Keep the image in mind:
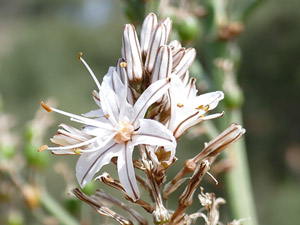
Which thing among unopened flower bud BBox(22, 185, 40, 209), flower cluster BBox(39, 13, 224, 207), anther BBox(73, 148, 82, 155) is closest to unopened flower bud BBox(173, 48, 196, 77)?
flower cluster BBox(39, 13, 224, 207)

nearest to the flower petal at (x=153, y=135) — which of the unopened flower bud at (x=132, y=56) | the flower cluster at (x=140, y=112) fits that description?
the flower cluster at (x=140, y=112)

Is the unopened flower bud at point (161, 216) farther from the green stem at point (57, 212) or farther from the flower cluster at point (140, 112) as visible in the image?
the green stem at point (57, 212)

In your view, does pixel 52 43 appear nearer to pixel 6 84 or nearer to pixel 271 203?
pixel 6 84

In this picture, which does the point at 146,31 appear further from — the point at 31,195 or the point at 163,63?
the point at 31,195

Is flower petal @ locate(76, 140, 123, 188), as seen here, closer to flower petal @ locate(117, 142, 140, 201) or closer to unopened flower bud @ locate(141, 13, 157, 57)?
flower petal @ locate(117, 142, 140, 201)

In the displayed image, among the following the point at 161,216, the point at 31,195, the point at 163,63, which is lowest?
the point at 161,216

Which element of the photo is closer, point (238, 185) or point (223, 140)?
point (223, 140)

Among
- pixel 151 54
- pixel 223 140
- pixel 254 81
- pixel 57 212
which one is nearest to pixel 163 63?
pixel 151 54
